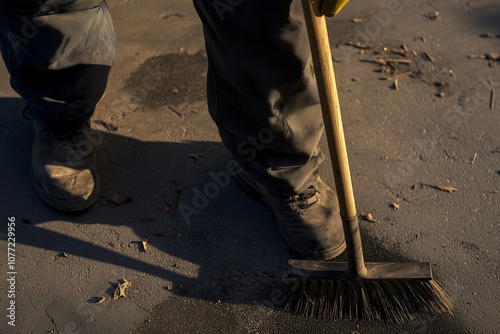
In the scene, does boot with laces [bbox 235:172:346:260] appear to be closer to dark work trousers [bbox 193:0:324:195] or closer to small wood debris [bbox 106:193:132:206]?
dark work trousers [bbox 193:0:324:195]

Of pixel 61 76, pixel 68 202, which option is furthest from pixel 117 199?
pixel 61 76

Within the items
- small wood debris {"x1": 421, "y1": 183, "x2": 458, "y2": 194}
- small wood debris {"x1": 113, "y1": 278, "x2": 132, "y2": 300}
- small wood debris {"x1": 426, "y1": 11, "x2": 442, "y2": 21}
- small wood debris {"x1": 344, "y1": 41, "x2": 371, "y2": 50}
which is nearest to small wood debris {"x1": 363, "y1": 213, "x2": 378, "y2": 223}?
small wood debris {"x1": 421, "y1": 183, "x2": 458, "y2": 194}

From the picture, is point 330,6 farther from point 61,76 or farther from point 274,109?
point 61,76

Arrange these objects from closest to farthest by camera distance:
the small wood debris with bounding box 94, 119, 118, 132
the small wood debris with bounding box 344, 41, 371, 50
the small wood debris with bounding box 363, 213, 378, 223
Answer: the small wood debris with bounding box 363, 213, 378, 223 → the small wood debris with bounding box 94, 119, 118, 132 → the small wood debris with bounding box 344, 41, 371, 50

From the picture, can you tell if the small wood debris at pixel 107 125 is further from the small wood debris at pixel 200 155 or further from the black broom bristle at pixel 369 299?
the black broom bristle at pixel 369 299

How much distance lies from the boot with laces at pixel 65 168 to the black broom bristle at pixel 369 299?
906 mm

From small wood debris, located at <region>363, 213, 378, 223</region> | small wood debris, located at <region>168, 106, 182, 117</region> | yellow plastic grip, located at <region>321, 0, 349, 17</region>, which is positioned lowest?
small wood debris, located at <region>168, 106, 182, 117</region>

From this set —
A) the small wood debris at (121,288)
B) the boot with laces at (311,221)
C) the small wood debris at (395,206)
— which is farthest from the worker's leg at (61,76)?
the small wood debris at (395,206)

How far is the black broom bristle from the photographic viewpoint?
7.37ft

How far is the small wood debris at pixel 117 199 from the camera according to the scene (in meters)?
2.72

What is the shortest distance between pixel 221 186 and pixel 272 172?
0.38 m

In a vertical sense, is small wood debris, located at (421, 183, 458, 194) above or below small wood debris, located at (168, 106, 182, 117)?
above

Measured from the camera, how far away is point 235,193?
2732mm

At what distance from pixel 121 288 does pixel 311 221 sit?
71 centimetres
